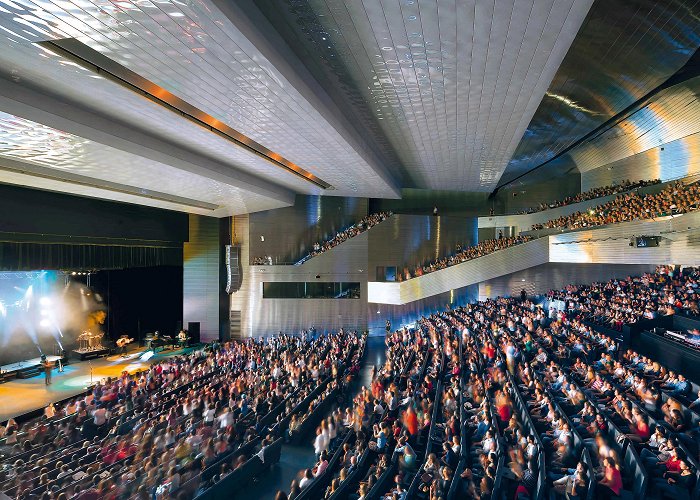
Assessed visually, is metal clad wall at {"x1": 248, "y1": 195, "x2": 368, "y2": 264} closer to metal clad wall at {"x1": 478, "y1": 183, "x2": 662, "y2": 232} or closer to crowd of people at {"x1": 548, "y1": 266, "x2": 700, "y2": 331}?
metal clad wall at {"x1": 478, "y1": 183, "x2": 662, "y2": 232}

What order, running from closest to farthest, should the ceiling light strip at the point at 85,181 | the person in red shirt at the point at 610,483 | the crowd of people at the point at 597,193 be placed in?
the person in red shirt at the point at 610,483
the ceiling light strip at the point at 85,181
the crowd of people at the point at 597,193

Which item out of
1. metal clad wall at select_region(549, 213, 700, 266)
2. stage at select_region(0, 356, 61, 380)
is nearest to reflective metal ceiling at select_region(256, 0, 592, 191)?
metal clad wall at select_region(549, 213, 700, 266)

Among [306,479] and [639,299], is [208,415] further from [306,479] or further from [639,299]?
[639,299]

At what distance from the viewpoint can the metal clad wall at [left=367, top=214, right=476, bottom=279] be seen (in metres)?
21.1

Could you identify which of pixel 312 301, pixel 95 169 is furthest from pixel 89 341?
pixel 95 169

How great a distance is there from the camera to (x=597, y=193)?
64.6ft

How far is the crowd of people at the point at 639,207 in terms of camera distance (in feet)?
43.1

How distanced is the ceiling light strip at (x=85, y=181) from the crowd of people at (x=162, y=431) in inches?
206

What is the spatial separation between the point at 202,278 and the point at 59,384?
26.5 feet

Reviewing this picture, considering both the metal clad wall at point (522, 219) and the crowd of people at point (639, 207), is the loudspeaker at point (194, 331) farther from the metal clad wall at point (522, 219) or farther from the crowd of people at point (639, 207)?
the crowd of people at point (639, 207)

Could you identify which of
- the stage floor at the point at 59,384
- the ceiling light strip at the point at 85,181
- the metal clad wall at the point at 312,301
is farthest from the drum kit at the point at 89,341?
the ceiling light strip at the point at 85,181

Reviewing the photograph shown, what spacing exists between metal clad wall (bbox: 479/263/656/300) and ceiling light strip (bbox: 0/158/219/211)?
1385 cm

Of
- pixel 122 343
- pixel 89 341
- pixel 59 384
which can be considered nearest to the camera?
pixel 59 384

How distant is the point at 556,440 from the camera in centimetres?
594
